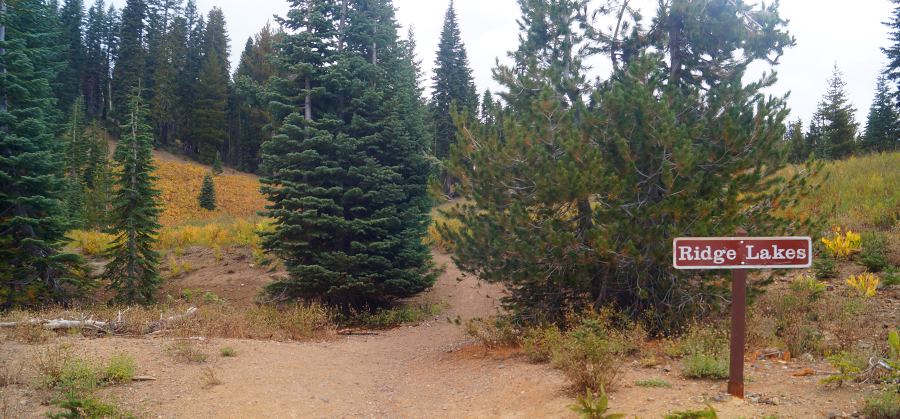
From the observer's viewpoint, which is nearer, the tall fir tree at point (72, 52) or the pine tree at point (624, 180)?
the pine tree at point (624, 180)

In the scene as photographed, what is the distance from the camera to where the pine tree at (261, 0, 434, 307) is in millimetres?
12758

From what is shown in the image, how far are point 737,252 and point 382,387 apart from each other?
5220 mm

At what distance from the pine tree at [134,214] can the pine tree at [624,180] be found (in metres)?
11.7

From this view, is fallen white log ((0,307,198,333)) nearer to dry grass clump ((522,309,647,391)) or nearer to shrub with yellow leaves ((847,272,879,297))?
dry grass clump ((522,309,647,391))

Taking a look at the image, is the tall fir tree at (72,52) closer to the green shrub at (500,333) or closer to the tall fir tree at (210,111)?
the tall fir tree at (210,111)

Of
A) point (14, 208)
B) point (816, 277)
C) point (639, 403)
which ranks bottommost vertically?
point (639, 403)

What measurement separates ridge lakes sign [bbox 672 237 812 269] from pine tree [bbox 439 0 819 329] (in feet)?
5.68

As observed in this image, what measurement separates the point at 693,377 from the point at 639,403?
1150mm

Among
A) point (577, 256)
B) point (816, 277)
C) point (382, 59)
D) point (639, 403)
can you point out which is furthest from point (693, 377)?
point (382, 59)

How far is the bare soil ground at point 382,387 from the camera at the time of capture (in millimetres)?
4422

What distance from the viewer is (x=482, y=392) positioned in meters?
5.91

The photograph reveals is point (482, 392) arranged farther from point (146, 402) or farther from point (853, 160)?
point (853, 160)

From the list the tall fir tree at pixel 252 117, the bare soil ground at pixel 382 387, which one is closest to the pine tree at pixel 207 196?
the tall fir tree at pixel 252 117

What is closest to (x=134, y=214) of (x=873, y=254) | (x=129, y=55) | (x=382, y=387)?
(x=382, y=387)
